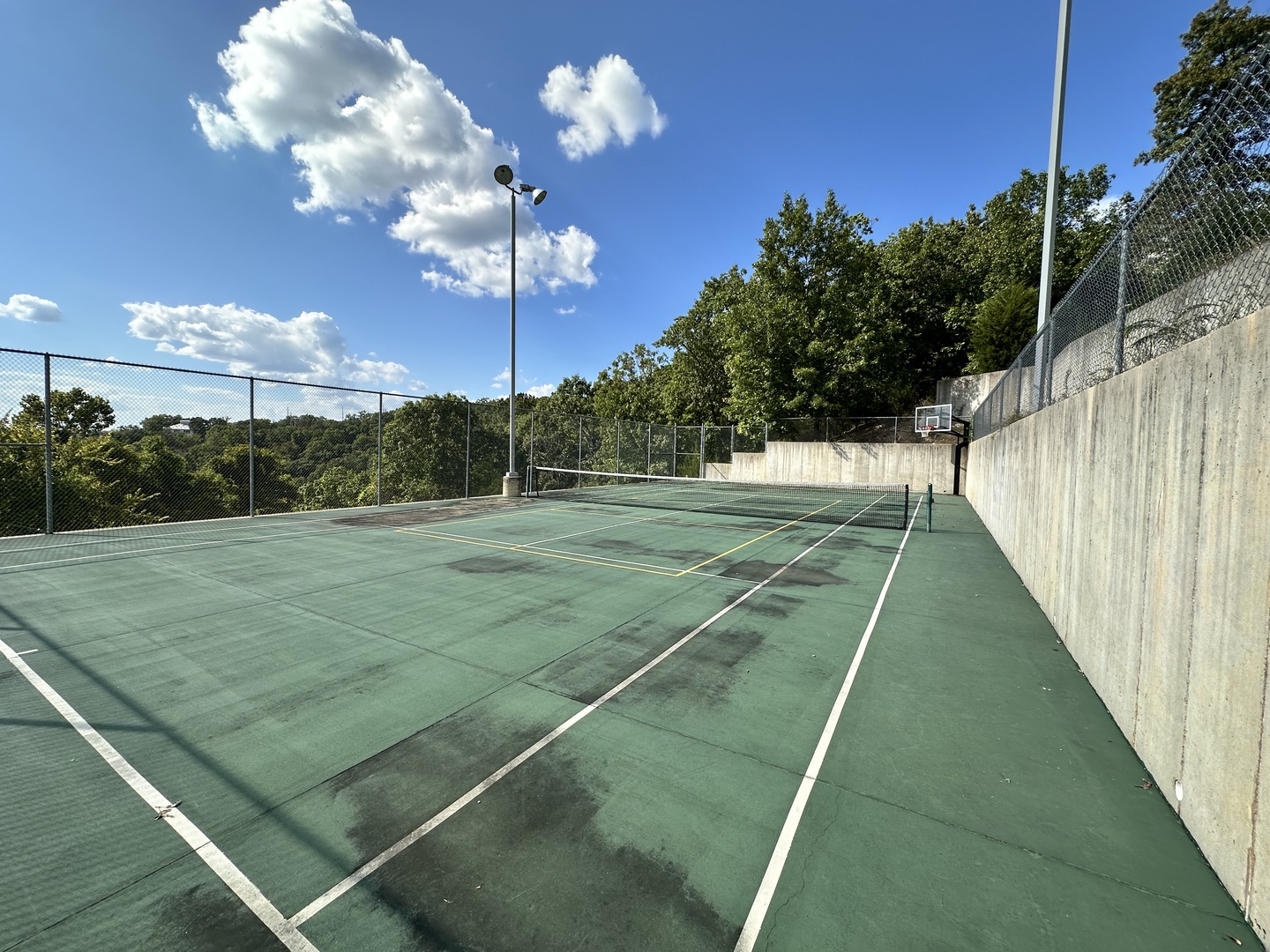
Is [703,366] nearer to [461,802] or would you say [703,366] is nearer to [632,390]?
[632,390]

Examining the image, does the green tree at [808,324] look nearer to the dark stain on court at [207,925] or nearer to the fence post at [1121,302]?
the fence post at [1121,302]

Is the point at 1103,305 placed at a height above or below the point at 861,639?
above

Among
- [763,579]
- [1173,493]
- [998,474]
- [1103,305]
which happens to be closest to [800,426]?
[998,474]

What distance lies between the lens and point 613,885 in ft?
8.06

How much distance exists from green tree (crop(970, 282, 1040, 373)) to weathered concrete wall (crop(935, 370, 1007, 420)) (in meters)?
0.63

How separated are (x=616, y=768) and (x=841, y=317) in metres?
32.1

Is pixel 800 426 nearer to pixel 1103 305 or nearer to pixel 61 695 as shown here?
pixel 1103 305

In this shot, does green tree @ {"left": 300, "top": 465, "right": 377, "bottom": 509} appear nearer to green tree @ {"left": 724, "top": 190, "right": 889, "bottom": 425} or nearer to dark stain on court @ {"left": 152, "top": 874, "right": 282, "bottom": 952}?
dark stain on court @ {"left": 152, "top": 874, "right": 282, "bottom": 952}

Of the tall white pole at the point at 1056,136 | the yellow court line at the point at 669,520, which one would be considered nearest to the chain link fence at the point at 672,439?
the yellow court line at the point at 669,520

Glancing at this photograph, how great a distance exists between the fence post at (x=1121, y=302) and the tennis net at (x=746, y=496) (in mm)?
9464

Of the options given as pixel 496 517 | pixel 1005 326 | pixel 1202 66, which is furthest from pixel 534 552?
pixel 1202 66

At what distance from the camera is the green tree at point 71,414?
11102mm

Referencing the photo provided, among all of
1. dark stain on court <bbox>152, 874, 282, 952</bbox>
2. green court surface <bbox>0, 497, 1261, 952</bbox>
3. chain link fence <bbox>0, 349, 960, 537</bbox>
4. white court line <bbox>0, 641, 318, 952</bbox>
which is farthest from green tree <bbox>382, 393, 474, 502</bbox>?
dark stain on court <bbox>152, 874, 282, 952</bbox>

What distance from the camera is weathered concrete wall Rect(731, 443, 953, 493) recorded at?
26578 mm
